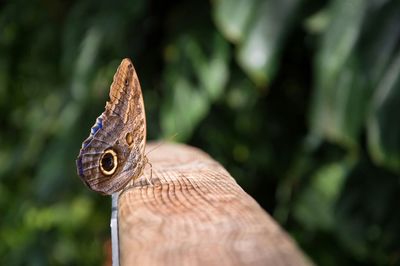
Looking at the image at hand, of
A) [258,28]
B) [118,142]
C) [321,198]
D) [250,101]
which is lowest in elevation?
[321,198]

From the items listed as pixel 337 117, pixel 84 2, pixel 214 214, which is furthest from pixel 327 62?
pixel 214 214

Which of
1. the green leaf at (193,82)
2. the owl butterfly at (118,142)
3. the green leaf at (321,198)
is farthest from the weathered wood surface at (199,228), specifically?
the green leaf at (321,198)

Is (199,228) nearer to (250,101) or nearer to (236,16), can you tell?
(236,16)

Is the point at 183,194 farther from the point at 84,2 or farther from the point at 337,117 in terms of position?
the point at 84,2

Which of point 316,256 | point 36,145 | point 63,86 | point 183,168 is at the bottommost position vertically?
point 316,256

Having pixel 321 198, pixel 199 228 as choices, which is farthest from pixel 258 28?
pixel 199 228

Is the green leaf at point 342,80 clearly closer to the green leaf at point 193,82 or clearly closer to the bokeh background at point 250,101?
the bokeh background at point 250,101
